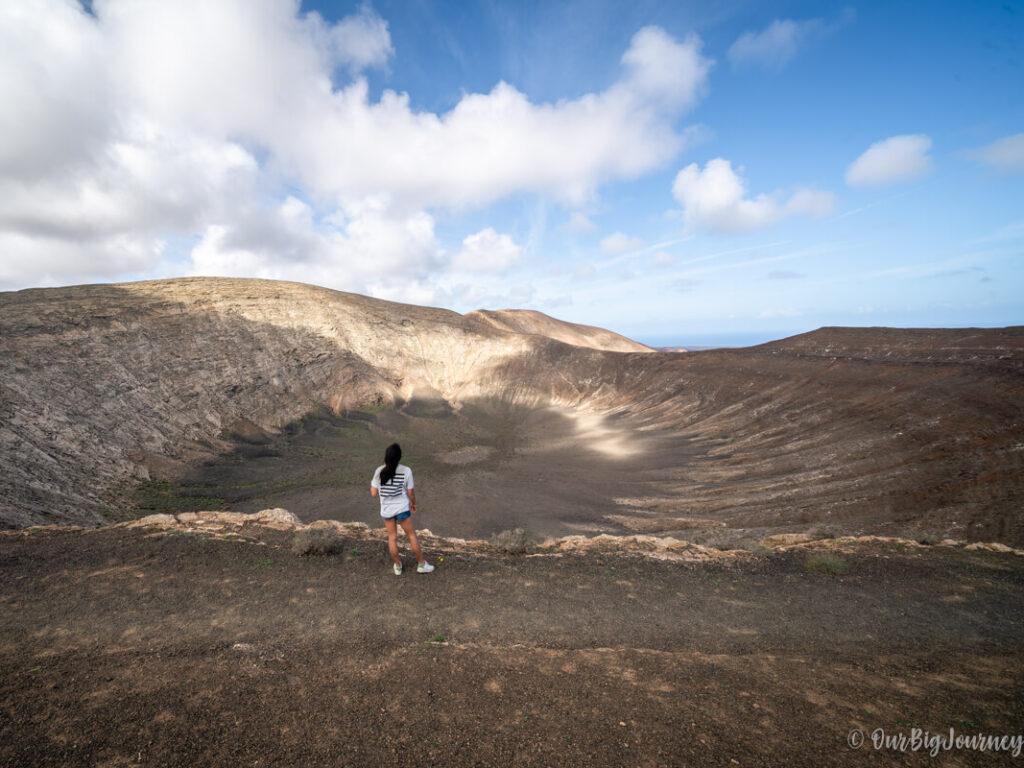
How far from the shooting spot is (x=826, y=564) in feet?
31.9

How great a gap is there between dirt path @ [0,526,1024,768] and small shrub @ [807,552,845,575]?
20 cm

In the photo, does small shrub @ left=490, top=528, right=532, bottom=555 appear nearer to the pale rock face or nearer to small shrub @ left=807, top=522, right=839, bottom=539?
small shrub @ left=807, top=522, right=839, bottom=539

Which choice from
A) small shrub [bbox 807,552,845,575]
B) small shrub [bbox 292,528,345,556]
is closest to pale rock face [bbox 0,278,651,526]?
small shrub [bbox 292,528,345,556]

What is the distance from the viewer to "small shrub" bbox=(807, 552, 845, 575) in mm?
9656

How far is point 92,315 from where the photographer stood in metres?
36.3

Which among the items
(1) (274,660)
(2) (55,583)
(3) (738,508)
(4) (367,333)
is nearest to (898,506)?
(3) (738,508)

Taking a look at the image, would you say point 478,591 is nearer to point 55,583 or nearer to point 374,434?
point 55,583

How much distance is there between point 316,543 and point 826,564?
38.1 ft

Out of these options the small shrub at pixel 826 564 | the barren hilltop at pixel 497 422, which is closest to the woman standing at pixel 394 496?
the small shrub at pixel 826 564

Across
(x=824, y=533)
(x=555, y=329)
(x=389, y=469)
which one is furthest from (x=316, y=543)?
(x=555, y=329)

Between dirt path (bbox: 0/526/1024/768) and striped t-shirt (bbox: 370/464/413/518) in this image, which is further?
striped t-shirt (bbox: 370/464/413/518)

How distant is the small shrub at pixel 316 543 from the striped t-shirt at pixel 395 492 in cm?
215

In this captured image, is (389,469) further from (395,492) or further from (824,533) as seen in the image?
(824,533)

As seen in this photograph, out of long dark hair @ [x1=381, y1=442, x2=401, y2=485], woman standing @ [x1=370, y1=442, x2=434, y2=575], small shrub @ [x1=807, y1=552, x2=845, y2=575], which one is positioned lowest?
small shrub @ [x1=807, y1=552, x2=845, y2=575]
